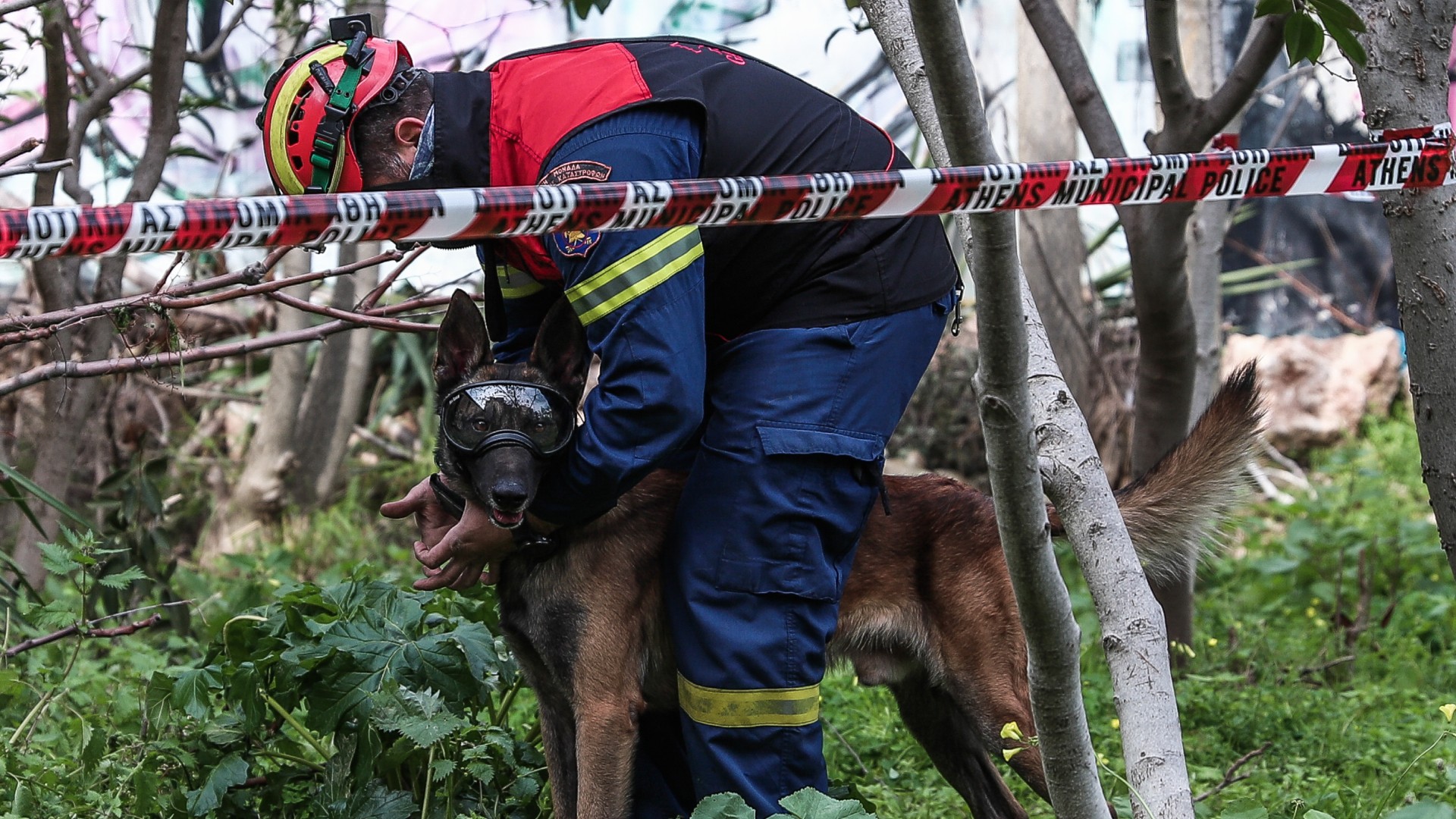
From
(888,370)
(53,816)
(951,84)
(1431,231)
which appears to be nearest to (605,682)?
(888,370)

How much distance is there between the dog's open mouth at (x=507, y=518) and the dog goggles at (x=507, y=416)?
117 millimetres

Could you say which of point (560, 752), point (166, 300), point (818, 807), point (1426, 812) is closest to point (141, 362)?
point (166, 300)

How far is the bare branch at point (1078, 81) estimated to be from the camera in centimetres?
371

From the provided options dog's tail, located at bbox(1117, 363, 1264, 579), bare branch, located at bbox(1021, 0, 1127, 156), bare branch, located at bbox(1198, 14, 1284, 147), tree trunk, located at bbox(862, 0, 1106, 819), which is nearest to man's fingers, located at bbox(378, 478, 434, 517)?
tree trunk, located at bbox(862, 0, 1106, 819)

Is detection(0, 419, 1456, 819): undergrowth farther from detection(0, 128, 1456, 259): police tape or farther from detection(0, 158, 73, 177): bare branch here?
detection(0, 128, 1456, 259): police tape

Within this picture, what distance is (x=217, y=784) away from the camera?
2.81m

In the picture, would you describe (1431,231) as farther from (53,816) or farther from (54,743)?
(54,743)

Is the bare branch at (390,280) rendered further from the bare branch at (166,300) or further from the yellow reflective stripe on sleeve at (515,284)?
the yellow reflective stripe on sleeve at (515,284)

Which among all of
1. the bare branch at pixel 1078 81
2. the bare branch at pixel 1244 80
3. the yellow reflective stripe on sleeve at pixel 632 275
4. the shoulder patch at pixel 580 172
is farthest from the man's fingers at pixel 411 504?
the bare branch at pixel 1244 80

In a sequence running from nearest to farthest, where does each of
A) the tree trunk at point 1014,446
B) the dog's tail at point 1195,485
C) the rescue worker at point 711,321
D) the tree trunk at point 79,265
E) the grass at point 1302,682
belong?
the tree trunk at point 1014,446 → the rescue worker at point 711,321 → the dog's tail at point 1195,485 → the grass at point 1302,682 → the tree trunk at point 79,265

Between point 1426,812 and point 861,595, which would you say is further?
point 861,595

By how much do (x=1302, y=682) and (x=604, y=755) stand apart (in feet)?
9.55

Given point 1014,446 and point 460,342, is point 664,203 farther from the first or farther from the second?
point 460,342

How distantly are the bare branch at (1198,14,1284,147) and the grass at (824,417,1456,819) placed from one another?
3.60 ft
